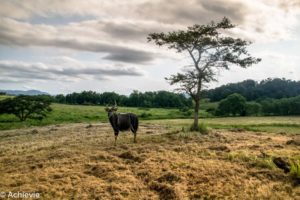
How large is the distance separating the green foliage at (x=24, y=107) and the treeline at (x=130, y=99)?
190 feet

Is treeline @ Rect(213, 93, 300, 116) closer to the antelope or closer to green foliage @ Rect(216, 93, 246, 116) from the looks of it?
green foliage @ Rect(216, 93, 246, 116)

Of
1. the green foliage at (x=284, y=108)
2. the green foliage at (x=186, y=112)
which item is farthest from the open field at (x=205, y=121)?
the green foliage at (x=284, y=108)

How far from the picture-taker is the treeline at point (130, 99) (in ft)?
441

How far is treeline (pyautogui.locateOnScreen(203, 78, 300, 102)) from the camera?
130375mm

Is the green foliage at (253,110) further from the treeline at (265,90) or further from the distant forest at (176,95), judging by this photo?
the treeline at (265,90)

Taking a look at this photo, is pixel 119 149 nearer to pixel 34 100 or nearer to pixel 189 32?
pixel 189 32

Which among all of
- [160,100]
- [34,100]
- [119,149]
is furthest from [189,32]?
[160,100]

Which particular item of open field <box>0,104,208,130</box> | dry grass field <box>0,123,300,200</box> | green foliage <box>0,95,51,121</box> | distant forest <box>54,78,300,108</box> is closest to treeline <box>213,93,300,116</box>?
open field <box>0,104,208,130</box>

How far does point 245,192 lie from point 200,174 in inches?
102

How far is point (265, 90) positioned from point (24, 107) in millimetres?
102422

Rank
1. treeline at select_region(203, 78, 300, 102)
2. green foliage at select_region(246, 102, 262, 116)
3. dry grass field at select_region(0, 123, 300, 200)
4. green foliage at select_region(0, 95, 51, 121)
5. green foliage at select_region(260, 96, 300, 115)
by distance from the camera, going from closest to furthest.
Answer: dry grass field at select_region(0, 123, 300, 200)
green foliage at select_region(0, 95, 51, 121)
green foliage at select_region(260, 96, 300, 115)
green foliage at select_region(246, 102, 262, 116)
treeline at select_region(203, 78, 300, 102)

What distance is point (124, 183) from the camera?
13617 millimetres

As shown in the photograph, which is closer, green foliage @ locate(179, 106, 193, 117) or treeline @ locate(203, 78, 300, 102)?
green foliage @ locate(179, 106, 193, 117)

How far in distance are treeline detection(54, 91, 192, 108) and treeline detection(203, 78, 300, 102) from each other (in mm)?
20376
